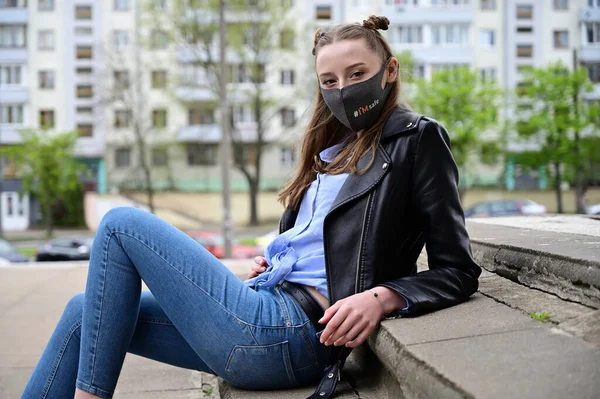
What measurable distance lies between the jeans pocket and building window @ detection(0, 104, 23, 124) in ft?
140

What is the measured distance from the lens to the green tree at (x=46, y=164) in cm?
3544

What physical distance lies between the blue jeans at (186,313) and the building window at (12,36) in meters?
43.6

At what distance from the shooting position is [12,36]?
41531 mm

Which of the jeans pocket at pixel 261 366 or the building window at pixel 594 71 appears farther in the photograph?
the building window at pixel 594 71

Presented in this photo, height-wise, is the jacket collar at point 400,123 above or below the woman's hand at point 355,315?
above

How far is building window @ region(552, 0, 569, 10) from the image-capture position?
39.5 m

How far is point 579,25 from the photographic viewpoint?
38875mm

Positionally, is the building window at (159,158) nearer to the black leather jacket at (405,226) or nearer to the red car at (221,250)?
the red car at (221,250)

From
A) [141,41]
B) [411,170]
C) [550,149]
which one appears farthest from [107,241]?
[141,41]

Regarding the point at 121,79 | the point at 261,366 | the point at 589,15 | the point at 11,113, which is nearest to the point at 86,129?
the point at 11,113

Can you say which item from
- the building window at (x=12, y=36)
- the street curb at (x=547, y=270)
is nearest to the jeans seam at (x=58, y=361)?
the street curb at (x=547, y=270)

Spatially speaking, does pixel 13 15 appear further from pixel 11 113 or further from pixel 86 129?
pixel 86 129

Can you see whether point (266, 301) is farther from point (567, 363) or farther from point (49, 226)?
point (49, 226)

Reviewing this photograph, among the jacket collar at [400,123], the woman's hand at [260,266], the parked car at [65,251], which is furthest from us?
the parked car at [65,251]
